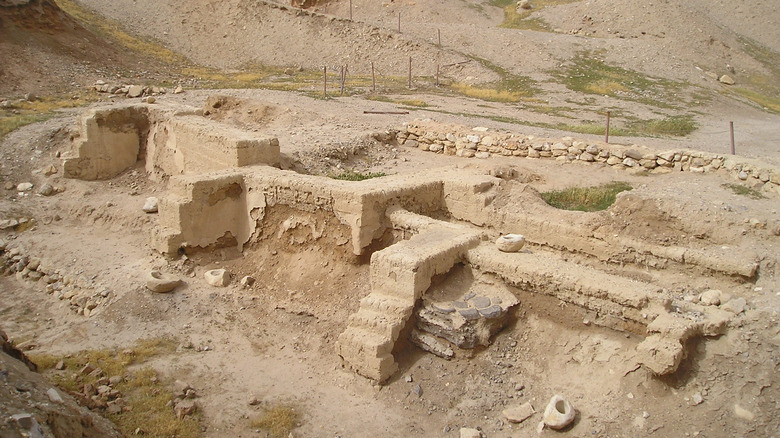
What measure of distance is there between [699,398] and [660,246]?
9.07 feet

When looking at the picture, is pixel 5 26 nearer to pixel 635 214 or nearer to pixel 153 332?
pixel 153 332

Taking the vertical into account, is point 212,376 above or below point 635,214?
below

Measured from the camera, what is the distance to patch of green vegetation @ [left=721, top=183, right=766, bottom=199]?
425 inches

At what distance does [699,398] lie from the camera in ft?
19.9

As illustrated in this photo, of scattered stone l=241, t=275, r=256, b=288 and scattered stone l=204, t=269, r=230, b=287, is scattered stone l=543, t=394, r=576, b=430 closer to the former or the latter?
scattered stone l=241, t=275, r=256, b=288

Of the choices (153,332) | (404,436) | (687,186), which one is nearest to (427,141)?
(687,186)

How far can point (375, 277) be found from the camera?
764cm

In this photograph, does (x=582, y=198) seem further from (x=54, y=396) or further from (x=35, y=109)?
(x=35, y=109)

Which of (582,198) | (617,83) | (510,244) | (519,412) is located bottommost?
(519,412)

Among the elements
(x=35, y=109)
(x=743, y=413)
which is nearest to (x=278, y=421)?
(x=743, y=413)

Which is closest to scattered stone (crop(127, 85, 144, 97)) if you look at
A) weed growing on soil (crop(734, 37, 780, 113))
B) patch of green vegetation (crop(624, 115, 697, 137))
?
patch of green vegetation (crop(624, 115, 697, 137))

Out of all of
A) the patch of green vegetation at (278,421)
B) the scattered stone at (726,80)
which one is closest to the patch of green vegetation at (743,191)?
the patch of green vegetation at (278,421)

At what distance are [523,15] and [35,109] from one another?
27.3 m

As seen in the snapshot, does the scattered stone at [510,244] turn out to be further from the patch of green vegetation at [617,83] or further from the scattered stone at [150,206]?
the patch of green vegetation at [617,83]
